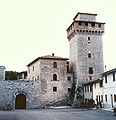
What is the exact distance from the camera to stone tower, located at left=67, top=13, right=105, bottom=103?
49291mm

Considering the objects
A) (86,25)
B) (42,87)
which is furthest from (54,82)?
(86,25)

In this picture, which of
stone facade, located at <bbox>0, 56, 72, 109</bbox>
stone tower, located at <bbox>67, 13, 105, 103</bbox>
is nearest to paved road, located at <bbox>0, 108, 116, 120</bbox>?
stone facade, located at <bbox>0, 56, 72, 109</bbox>

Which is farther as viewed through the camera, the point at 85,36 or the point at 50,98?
A: the point at 85,36

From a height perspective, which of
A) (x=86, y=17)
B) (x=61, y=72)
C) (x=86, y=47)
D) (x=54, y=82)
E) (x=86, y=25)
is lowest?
(x=54, y=82)

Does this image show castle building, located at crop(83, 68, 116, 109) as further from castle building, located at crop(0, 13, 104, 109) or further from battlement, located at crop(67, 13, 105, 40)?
battlement, located at crop(67, 13, 105, 40)

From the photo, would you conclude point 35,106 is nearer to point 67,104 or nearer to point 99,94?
point 67,104

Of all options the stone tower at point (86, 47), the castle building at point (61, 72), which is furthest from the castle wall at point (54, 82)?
the stone tower at point (86, 47)

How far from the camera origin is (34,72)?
52.3 m

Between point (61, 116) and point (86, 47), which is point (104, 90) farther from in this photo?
point (86, 47)

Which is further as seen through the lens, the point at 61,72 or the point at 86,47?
the point at 86,47

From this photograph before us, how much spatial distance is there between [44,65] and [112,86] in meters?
18.0

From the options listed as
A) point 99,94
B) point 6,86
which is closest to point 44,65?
point 6,86

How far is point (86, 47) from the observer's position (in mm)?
50594

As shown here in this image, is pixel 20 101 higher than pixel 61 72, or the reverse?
pixel 61 72
